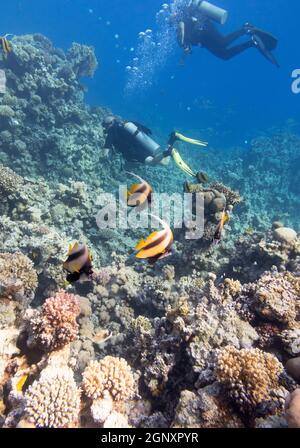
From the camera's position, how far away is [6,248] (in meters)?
5.99

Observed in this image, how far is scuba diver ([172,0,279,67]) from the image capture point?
14.9 metres

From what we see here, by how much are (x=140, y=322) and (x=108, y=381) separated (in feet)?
4.81

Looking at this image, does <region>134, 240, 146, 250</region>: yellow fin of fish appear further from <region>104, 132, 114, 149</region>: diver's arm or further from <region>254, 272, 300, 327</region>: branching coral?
<region>104, 132, 114, 149</region>: diver's arm

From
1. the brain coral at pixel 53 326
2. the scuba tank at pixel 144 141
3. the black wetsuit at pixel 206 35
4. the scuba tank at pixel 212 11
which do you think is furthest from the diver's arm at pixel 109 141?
the scuba tank at pixel 212 11

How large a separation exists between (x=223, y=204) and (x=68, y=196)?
172 inches

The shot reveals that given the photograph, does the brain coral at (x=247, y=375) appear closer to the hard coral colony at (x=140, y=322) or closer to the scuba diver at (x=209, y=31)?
the hard coral colony at (x=140, y=322)

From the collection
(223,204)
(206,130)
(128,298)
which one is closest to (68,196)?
(128,298)

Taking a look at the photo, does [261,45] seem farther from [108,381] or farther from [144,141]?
[108,381]

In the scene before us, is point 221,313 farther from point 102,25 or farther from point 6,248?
point 102,25

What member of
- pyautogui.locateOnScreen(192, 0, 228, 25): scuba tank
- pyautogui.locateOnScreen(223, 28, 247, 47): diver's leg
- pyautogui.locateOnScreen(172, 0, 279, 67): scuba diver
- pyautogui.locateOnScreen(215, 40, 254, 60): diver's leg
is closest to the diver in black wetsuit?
pyautogui.locateOnScreen(172, 0, 279, 67): scuba diver

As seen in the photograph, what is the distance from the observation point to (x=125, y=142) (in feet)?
30.7

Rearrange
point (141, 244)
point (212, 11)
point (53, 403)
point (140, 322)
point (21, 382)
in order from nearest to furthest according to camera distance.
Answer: point (141, 244)
point (53, 403)
point (21, 382)
point (140, 322)
point (212, 11)

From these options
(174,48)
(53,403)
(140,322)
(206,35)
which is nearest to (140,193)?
(53,403)

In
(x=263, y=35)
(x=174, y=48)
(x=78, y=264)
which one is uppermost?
(x=174, y=48)
